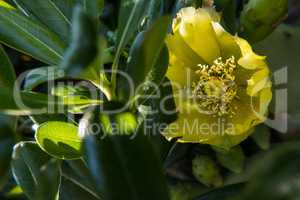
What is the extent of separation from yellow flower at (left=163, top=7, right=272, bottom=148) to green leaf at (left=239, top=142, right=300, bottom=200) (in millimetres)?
334

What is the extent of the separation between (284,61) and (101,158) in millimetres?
457

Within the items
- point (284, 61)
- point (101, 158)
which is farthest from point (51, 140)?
point (284, 61)

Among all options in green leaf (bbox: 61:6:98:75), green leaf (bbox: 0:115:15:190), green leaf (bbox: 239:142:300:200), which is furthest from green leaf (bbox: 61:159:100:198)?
green leaf (bbox: 239:142:300:200)

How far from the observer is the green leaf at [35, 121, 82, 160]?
723mm

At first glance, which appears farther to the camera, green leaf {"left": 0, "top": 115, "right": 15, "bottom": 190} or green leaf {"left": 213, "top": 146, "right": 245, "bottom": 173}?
green leaf {"left": 213, "top": 146, "right": 245, "bottom": 173}

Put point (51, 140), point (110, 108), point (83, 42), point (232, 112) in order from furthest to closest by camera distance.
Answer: point (232, 112) → point (51, 140) → point (110, 108) → point (83, 42)

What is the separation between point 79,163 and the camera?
2.72ft

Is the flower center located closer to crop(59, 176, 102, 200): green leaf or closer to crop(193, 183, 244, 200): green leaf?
crop(193, 183, 244, 200): green leaf

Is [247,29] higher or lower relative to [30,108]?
higher

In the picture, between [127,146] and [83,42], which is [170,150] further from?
[83,42]

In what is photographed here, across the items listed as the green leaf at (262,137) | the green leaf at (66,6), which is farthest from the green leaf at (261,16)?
the green leaf at (66,6)

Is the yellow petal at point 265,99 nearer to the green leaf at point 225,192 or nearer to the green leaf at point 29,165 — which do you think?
the green leaf at point 225,192

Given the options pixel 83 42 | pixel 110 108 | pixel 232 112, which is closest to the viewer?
pixel 83 42

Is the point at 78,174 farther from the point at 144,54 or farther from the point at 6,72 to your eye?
the point at 144,54
